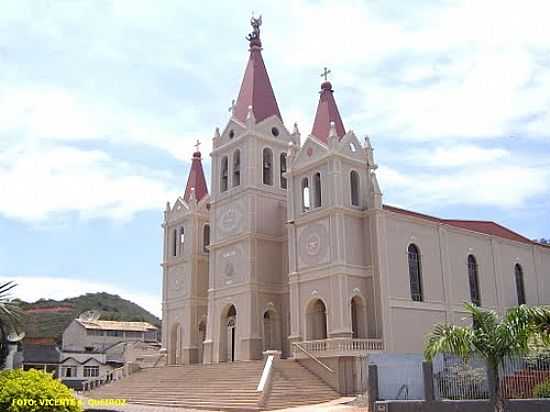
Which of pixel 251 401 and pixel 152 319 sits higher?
→ pixel 152 319

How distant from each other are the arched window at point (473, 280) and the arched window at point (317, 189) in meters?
9.55

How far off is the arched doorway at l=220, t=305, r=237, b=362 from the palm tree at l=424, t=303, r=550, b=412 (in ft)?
68.0

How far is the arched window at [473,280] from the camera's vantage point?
34594 mm

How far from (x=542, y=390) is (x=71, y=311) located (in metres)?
86.1

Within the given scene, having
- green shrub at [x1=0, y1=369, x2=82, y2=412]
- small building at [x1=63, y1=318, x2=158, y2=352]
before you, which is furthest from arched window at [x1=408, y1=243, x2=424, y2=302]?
small building at [x1=63, y1=318, x2=158, y2=352]

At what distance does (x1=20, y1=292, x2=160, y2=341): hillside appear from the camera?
8681 cm

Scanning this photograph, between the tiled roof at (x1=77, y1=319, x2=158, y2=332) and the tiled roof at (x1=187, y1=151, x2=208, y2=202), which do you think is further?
the tiled roof at (x1=77, y1=319, x2=158, y2=332)

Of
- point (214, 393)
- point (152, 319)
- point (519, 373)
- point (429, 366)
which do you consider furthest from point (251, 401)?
point (152, 319)

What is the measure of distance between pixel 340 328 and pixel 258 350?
248 inches

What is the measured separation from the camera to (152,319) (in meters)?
106

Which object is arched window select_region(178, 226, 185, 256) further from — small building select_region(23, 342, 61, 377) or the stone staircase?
small building select_region(23, 342, 61, 377)

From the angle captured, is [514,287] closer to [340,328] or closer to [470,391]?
[340,328]

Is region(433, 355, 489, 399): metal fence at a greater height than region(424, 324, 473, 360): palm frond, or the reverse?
region(424, 324, 473, 360): palm frond

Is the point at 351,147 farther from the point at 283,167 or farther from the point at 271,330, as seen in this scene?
the point at 271,330
